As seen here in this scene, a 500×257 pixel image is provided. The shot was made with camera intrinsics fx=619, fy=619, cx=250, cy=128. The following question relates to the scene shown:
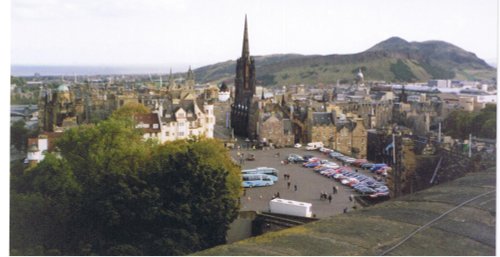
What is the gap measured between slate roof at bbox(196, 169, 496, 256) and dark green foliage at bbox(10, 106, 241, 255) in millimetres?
1594

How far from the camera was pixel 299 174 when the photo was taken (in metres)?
8.98

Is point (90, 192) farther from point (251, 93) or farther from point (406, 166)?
point (406, 166)

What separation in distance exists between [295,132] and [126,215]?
11.0 feet

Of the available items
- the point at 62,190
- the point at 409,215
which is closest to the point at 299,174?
the point at 409,215

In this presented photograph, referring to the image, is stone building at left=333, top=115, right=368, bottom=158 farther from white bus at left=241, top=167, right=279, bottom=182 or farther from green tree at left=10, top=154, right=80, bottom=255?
green tree at left=10, top=154, right=80, bottom=255

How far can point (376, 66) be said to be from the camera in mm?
12008

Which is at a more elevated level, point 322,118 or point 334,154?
point 322,118

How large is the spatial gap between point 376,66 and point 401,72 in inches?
36.6

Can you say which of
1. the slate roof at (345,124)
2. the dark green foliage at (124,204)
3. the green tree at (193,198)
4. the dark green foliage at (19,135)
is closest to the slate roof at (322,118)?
the slate roof at (345,124)

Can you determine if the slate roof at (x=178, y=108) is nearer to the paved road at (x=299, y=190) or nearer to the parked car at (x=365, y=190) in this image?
the paved road at (x=299, y=190)

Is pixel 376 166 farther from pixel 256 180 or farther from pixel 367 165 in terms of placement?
pixel 256 180

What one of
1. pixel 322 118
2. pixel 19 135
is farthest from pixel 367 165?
pixel 19 135

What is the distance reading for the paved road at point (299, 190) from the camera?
8.43 metres

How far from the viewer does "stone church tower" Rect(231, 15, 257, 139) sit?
989 cm
